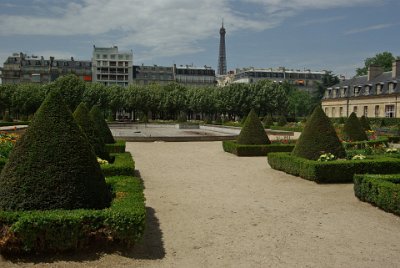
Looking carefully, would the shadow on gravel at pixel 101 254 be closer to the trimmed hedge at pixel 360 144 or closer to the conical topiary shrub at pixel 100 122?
the conical topiary shrub at pixel 100 122

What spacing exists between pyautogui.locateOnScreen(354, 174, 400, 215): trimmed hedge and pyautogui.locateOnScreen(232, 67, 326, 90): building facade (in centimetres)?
11633

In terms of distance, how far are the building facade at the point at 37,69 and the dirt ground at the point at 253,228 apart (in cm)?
10489

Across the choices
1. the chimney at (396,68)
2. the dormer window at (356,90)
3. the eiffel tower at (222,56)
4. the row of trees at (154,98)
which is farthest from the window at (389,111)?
the eiffel tower at (222,56)

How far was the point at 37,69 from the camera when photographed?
113 meters

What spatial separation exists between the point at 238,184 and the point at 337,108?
57325 millimetres

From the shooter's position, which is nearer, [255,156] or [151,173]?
[151,173]

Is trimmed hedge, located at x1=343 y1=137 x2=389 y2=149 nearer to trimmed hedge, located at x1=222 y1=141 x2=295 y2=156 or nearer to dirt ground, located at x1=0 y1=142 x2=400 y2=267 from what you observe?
trimmed hedge, located at x1=222 y1=141 x2=295 y2=156

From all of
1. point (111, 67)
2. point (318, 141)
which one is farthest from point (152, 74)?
point (318, 141)

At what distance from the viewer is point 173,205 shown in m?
9.48

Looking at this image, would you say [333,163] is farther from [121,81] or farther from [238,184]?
[121,81]

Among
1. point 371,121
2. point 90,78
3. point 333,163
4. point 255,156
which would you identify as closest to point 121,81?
point 90,78

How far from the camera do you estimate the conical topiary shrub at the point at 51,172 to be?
6.20 metres

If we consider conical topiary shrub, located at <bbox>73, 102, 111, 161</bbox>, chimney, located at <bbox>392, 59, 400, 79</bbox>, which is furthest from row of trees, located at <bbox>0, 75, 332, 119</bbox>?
conical topiary shrub, located at <bbox>73, 102, 111, 161</bbox>

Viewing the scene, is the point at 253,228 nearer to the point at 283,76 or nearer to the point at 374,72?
the point at 374,72
